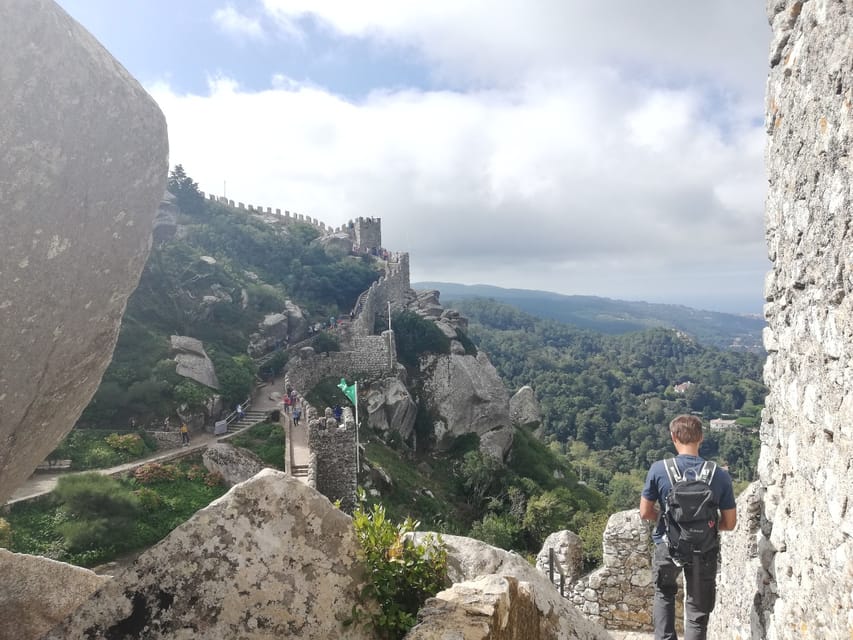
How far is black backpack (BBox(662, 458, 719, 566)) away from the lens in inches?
Result: 162

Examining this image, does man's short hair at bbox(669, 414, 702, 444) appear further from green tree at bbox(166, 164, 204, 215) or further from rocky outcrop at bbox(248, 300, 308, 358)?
green tree at bbox(166, 164, 204, 215)

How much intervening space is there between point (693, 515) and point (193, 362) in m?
24.4

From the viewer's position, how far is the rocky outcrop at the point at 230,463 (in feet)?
59.1

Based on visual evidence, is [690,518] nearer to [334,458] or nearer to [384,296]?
[334,458]

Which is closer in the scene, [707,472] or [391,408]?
[707,472]

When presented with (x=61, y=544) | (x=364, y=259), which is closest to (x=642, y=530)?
(x=61, y=544)

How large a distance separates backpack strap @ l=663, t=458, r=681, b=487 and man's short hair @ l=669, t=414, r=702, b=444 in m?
0.23

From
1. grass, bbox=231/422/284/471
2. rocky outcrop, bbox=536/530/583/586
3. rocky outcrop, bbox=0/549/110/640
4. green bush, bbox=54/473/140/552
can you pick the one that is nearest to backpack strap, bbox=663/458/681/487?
rocky outcrop, bbox=0/549/110/640

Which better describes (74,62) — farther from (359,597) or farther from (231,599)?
(359,597)

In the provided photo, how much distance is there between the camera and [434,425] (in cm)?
3167

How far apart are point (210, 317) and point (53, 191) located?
32.3 m

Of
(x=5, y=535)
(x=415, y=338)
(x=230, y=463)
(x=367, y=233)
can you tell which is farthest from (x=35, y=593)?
(x=367, y=233)

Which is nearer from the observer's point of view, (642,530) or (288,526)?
(288,526)

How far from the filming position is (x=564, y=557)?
998 centimetres
